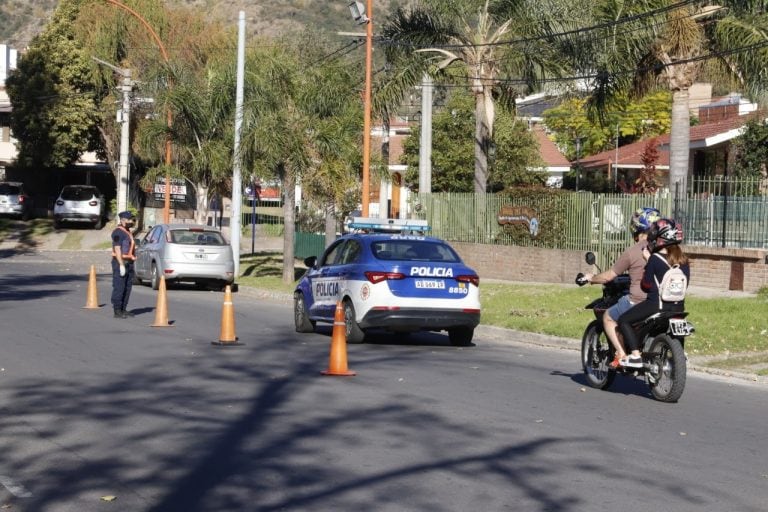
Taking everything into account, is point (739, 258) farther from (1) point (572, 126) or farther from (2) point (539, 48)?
(1) point (572, 126)

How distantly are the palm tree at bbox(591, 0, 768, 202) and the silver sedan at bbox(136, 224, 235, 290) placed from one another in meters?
10.2

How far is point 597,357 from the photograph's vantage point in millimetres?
13211

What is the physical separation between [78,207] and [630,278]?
44.0 metres

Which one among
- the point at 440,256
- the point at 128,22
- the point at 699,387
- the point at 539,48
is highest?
the point at 128,22

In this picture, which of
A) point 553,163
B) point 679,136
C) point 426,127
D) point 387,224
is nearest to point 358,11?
point 426,127

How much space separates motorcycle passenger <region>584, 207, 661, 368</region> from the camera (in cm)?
1232

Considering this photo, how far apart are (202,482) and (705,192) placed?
19926 millimetres

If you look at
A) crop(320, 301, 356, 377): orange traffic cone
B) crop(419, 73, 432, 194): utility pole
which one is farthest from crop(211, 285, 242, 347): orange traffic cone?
crop(419, 73, 432, 194): utility pole

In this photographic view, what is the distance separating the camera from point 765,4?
27.3 m

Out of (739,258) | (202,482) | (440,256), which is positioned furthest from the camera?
(739,258)

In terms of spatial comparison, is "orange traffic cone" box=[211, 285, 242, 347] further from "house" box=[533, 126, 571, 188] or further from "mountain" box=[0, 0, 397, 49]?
"mountain" box=[0, 0, 397, 49]

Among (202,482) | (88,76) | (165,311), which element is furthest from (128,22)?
(202,482)

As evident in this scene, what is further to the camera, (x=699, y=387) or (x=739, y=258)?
(x=739, y=258)

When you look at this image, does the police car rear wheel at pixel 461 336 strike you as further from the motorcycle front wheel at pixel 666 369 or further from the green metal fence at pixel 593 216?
the green metal fence at pixel 593 216
